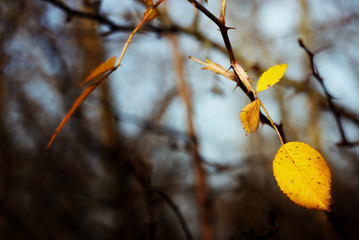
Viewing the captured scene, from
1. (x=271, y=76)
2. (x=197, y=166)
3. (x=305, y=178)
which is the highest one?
(x=197, y=166)

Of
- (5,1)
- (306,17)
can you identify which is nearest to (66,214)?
(5,1)

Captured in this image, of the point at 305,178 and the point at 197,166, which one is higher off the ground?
the point at 197,166

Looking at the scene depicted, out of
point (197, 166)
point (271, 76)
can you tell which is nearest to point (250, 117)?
point (271, 76)

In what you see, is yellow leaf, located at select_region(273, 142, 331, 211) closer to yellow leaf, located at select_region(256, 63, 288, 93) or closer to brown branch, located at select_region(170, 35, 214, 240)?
yellow leaf, located at select_region(256, 63, 288, 93)

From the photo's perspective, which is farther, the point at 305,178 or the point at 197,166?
the point at 197,166

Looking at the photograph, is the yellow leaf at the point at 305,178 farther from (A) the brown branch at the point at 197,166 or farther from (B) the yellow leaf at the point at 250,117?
(A) the brown branch at the point at 197,166

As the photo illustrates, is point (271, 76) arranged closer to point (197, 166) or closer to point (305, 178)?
point (305, 178)

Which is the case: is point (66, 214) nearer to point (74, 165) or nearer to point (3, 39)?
point (74, 165)

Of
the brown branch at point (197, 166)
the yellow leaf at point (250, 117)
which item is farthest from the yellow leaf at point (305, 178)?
the brown branch at point (197, 166)

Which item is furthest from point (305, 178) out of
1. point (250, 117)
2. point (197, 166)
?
point (197, 166)
